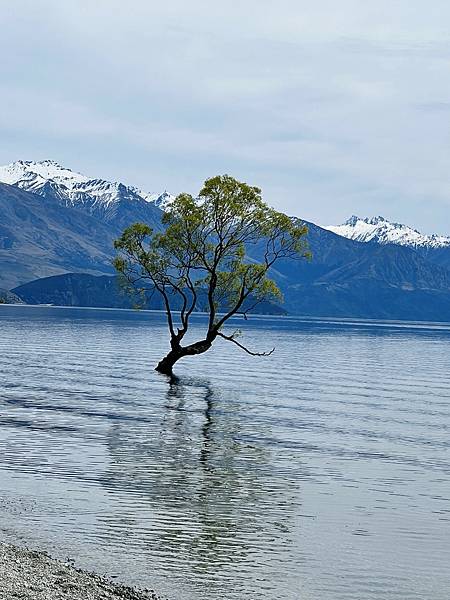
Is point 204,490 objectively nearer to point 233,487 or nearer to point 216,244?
point 233,487

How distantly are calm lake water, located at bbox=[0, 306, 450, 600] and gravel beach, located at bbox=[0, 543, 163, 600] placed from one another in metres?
1.11

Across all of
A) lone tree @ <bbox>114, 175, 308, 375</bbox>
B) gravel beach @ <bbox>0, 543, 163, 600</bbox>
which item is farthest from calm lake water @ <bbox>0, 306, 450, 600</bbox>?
lone tree @ <bbox>114, 175, 308, 375</bbox>

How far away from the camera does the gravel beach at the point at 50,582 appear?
2271 centimetres

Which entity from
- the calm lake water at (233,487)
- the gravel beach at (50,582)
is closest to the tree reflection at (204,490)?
the calm lake water at (233,487)

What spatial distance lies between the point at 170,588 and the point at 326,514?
11724 mm

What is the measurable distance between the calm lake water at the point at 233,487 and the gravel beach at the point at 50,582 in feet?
3.65

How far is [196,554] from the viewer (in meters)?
28.6

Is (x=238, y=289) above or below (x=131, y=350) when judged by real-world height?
above

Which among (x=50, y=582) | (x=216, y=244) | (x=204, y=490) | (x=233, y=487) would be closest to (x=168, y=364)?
(x=216, y=244)

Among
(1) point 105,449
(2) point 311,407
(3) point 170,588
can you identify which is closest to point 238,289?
(2) point 311,407

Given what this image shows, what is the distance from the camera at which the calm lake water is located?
A: 2736 cm

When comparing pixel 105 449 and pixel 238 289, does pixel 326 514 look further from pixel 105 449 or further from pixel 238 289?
pixel 238 289

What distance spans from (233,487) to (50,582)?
1655 centimetres

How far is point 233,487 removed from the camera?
130 feet
